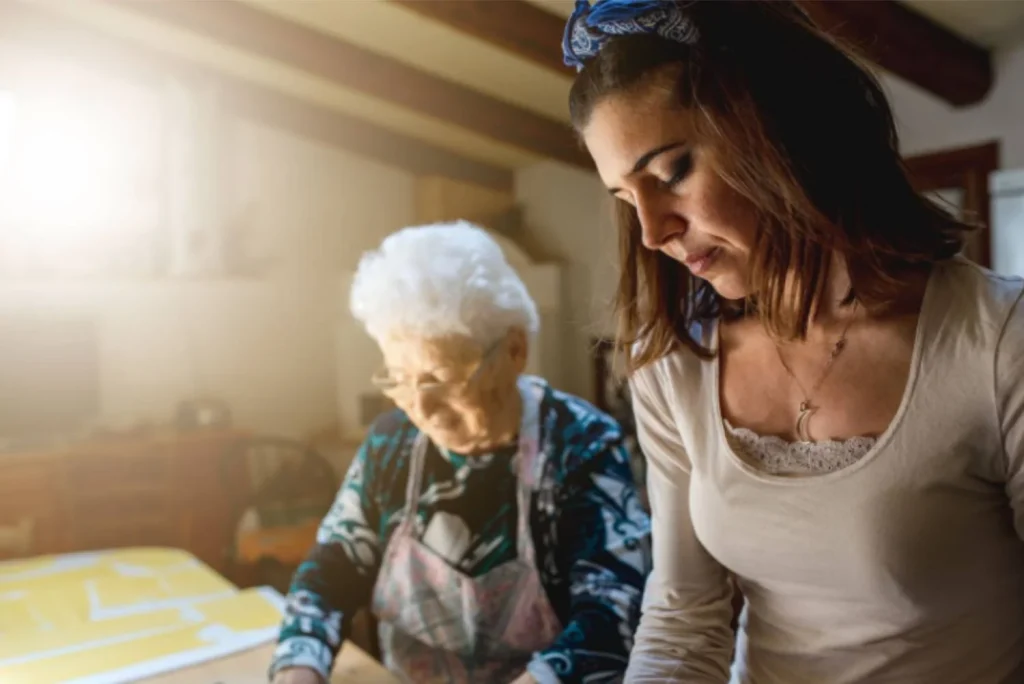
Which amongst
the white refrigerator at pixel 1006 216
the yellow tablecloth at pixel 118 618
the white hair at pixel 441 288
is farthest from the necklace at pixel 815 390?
the white refrigerator at pixel 1006 216

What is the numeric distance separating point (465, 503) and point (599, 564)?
0.71ft

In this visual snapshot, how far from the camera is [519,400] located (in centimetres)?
123

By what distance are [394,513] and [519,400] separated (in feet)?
0.82

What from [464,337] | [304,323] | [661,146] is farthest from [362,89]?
[304,323]

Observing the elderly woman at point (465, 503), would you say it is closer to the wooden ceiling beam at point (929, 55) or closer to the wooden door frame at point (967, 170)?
the wooden ceiling beam at point (929, 55)

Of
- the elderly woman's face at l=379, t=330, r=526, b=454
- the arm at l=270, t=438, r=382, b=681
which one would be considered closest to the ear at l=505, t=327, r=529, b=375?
the elderly woman's face at l=379, t=330, r=526, b=454

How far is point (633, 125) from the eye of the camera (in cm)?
72

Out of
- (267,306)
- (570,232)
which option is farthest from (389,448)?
(267,306)

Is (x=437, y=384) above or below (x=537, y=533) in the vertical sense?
above

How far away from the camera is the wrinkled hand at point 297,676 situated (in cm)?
107

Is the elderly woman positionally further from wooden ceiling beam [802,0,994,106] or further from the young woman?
wooden ceiling beam [802,0,994,106]

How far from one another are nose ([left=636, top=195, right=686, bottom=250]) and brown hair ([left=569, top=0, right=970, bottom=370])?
0.18ft

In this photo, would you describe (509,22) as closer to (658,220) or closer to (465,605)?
(658,220)

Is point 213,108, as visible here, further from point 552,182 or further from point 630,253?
point 630,253
